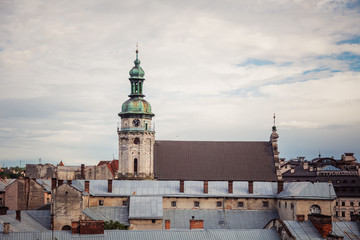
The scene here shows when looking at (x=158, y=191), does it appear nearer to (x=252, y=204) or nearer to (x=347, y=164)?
(x=252, y=204)

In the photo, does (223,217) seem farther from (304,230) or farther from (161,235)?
(161,235)

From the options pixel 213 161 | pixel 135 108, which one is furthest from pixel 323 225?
pixel 135 108

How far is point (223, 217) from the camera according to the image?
72125mm

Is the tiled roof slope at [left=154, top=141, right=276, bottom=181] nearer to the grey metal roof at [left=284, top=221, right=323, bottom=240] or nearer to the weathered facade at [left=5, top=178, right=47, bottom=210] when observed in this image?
the weathered facade at [left=5, top=178, right=47, bottom=210]

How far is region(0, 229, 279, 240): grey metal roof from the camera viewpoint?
41875 millimetres

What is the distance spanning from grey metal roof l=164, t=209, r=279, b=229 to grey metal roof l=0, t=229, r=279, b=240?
24.7 meters

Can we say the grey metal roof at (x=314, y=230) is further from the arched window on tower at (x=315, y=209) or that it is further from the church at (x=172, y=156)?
the church at (x=172, y=156)

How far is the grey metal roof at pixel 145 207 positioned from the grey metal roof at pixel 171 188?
12.8ft

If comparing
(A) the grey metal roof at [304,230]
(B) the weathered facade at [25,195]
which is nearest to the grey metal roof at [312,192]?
(A) the grey metal roof at [304,230]

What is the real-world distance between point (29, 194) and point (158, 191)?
25.4 meters

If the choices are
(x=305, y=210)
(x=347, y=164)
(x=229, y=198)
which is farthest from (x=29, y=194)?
(x=347, y=164)

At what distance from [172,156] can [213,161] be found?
6.82 meters

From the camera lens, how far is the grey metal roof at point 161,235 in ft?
137

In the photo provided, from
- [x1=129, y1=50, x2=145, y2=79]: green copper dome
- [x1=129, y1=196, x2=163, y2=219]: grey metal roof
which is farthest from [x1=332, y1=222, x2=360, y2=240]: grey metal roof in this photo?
[x1=129, y1=50, x2=145, y2=79]: green copper dome
